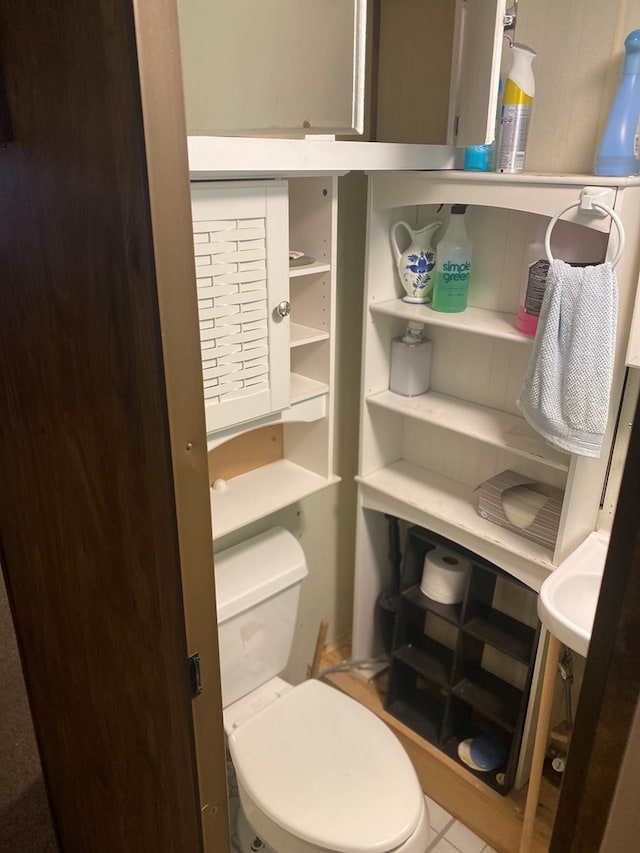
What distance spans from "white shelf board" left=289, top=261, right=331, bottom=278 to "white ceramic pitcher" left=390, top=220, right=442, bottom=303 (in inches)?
11.8

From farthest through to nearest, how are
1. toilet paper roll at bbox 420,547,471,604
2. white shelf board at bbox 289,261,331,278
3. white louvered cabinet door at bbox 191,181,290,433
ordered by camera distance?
toilet paper roll at bbox 420,547,471,604
white shelf board at bbox 289,261,331,278
white louvered cabinet door at bbox 191,181,290,433

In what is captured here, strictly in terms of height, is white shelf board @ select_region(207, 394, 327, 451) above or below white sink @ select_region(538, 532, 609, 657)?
above

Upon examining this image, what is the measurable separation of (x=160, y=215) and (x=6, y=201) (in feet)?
1.23

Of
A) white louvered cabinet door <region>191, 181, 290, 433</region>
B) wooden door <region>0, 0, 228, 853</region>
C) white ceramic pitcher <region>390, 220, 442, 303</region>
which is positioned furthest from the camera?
white ceramic pitcher <region>390, 220, 442, 303</region>

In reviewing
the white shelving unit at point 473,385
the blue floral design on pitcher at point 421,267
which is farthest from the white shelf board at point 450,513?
the blue floral design on pitcher at point 421,267

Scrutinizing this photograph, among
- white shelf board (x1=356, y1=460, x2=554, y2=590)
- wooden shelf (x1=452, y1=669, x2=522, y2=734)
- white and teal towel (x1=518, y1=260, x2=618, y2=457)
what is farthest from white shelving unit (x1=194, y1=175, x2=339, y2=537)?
wooden shelf (x1=452, y1=669, x2=522, y2=734)

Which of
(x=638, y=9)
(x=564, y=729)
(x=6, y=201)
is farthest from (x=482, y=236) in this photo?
(x=564, y=729)

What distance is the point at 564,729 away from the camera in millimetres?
1877

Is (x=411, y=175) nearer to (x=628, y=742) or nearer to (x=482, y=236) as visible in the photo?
(x=482, y=236)

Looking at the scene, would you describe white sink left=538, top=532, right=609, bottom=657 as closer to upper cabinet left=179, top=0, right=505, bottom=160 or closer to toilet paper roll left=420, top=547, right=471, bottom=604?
toilet paper roll left=420, top=547, right=471, bottom=604

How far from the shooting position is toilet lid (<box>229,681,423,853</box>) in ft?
4.51

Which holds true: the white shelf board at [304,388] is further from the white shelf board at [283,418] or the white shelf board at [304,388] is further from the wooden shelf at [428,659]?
the wooden shelf at [428,659]

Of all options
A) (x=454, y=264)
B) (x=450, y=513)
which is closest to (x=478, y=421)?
(x=450, y=513)

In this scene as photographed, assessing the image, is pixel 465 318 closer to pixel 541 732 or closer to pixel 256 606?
pixel 256 606
